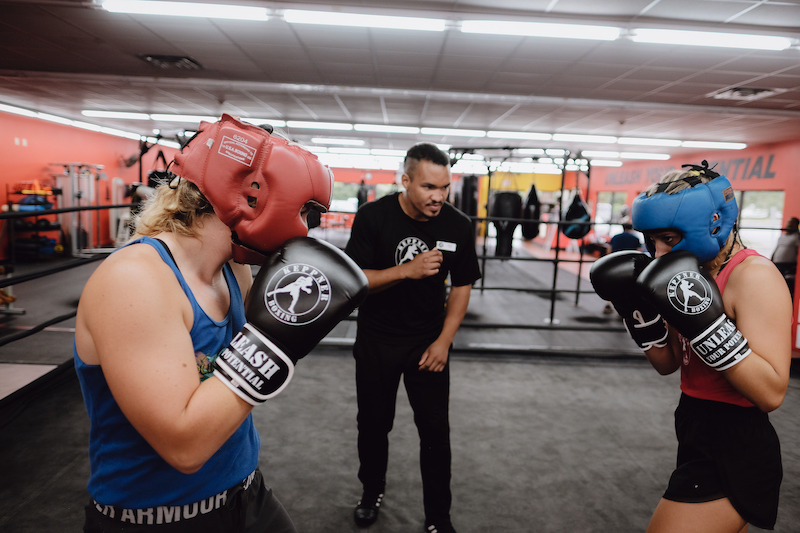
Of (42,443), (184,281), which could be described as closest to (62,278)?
→ (42,443)

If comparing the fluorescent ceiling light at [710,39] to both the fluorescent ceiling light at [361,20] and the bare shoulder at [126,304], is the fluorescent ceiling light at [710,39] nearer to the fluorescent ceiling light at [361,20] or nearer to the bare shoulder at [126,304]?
the fluorescent ceiling light at [361,20]

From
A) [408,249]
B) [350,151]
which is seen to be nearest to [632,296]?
[408,249]

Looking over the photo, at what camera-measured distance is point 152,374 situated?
67 centimetres

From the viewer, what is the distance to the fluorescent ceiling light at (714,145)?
9.12 m

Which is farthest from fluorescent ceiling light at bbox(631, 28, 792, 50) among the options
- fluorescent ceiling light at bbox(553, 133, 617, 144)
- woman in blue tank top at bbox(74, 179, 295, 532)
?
fluorescent ceiling light at bbox(553, 133, 617, 144)

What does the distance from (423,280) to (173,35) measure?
426 centimetres

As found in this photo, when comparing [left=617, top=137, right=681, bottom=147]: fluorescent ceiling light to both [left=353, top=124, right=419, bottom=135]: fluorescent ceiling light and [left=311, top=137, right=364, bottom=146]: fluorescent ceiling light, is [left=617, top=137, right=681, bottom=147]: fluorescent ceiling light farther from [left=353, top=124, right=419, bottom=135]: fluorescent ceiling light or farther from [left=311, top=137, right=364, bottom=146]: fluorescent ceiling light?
[left=311, top=137, right=364, bottom=146]: fluorescent ceiling light

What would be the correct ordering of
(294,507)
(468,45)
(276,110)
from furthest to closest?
(276,110), (468,45), (294,507)

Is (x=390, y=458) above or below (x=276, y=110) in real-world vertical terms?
below

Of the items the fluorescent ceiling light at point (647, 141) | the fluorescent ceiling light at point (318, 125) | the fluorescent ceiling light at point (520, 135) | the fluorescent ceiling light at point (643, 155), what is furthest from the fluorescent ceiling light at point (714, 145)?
the fluorescent ceiling light at point (318, 125)

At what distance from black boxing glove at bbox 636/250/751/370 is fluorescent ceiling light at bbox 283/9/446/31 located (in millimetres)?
3445

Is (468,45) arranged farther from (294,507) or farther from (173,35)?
(294,507)

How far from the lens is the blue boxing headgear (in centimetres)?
113

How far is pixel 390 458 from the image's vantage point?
2.33 meters
